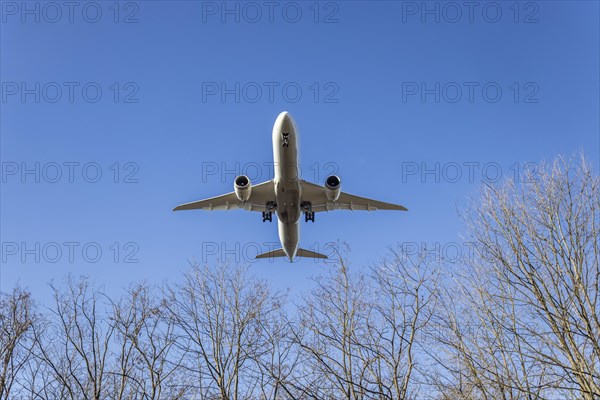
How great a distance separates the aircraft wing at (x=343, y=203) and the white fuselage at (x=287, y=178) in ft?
4.14

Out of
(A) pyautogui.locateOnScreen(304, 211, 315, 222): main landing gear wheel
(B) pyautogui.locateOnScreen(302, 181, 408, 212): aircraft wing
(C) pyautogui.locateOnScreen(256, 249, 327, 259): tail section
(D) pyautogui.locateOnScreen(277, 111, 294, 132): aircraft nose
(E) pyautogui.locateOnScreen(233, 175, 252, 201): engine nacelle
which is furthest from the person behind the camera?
(C) pyautogui.locateOnScreen(256, 249, 327, 259): tail section

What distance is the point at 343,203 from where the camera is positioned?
94.7ft

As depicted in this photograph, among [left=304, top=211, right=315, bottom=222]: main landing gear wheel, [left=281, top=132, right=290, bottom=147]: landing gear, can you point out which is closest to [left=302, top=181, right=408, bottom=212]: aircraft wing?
[left=304, top=211, right=315, bottom=222]: main landing gear wheel

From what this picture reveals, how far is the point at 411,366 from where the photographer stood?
11.7 m

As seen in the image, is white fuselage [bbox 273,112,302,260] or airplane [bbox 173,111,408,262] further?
airplane [bbox 173,111,408,262]

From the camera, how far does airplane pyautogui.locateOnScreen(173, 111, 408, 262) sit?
75.5ft

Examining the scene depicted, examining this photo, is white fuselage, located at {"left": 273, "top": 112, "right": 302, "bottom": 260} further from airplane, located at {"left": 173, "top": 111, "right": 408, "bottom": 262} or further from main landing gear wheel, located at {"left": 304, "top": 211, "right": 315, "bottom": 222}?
main landing gear wheel, located at {"left": 304, "top": 211, "right": 315, "bottom": 222}

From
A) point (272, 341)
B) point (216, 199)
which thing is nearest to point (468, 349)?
point (272, 341)

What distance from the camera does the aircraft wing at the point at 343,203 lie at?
27.0 meters

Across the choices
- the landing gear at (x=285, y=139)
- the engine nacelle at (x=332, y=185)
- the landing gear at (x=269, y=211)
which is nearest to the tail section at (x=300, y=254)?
the landing gear at (x=269, y=211)

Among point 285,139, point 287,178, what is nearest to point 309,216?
point 287,178

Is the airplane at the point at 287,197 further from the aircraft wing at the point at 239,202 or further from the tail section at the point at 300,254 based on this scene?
the tail section at the point at 300,254

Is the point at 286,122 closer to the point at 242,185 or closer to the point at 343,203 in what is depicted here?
the point at 242,185

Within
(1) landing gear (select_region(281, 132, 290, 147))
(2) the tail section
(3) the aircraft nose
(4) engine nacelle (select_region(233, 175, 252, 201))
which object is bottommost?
(2) the tail section
